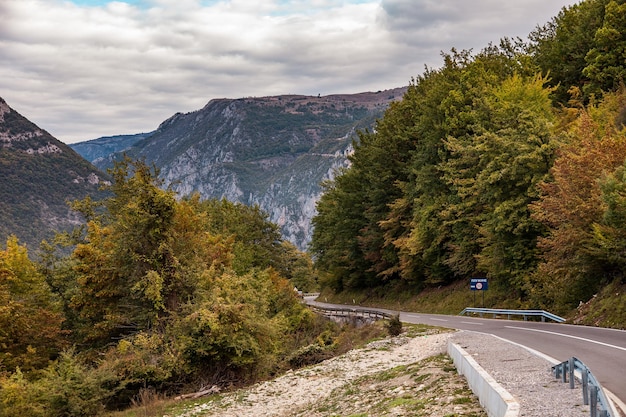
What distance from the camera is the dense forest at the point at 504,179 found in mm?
28109

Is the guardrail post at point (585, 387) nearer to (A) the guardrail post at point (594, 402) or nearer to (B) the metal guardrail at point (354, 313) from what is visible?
(A) the guardrail post at point (594, 402)

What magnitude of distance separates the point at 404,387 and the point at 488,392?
485 cm

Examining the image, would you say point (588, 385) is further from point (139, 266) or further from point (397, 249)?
point (397, 249)

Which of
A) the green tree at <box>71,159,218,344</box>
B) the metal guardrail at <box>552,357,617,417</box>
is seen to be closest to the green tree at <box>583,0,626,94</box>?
the green tree at <box>71,159,218,344</box>

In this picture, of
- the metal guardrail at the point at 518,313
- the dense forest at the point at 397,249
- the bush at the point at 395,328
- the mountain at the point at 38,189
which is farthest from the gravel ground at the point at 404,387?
the mountain at the point at 38,189

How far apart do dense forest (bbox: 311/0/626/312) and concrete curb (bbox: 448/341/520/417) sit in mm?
12231

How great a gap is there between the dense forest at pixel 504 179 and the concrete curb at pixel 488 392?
12.2 metres

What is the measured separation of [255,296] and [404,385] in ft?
53.9

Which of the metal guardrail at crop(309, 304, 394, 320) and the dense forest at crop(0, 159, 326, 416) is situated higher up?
the dense forest at crop(0, 159, 326, 416)

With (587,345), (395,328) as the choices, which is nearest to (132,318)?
(395,328)

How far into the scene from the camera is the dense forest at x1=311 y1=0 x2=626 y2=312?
28.1 m

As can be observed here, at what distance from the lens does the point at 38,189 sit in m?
166

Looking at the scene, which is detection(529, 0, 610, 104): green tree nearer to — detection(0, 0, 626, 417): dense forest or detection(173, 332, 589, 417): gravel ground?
detection(0, 0, 626, 417): dense forest

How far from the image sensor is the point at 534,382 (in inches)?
486
